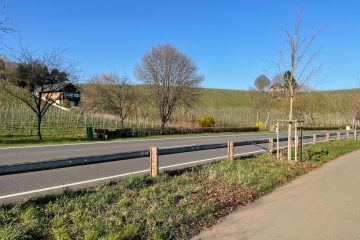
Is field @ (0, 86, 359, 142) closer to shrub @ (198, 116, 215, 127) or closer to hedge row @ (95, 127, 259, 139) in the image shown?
shrub @ (198, 116, 215, 127)

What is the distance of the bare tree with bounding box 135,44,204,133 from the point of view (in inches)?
1506

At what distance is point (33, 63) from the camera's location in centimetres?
2459

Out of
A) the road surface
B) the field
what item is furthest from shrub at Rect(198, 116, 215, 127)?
the road surface

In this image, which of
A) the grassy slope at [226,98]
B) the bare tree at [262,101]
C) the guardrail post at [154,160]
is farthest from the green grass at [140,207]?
the grassy slope at [226,98]

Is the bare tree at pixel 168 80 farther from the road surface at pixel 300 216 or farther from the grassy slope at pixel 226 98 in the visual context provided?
the grassy slope at pixel 226 98

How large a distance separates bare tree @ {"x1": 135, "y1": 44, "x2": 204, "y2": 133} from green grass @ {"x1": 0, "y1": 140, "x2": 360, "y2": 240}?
2873 centimetres

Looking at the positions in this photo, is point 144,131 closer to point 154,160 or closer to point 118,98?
point 118,98

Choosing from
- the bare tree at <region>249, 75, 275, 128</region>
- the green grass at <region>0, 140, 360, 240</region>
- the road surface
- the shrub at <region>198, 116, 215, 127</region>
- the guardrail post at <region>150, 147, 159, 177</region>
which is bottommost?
the road surface

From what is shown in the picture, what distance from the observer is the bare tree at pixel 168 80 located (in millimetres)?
38250

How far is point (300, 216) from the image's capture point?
247 inches

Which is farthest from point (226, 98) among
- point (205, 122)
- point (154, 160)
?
point (154, 160)

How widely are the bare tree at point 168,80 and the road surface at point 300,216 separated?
95.7 feet

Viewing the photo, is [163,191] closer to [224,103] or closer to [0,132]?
[0,132]

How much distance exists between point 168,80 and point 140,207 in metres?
32.7
